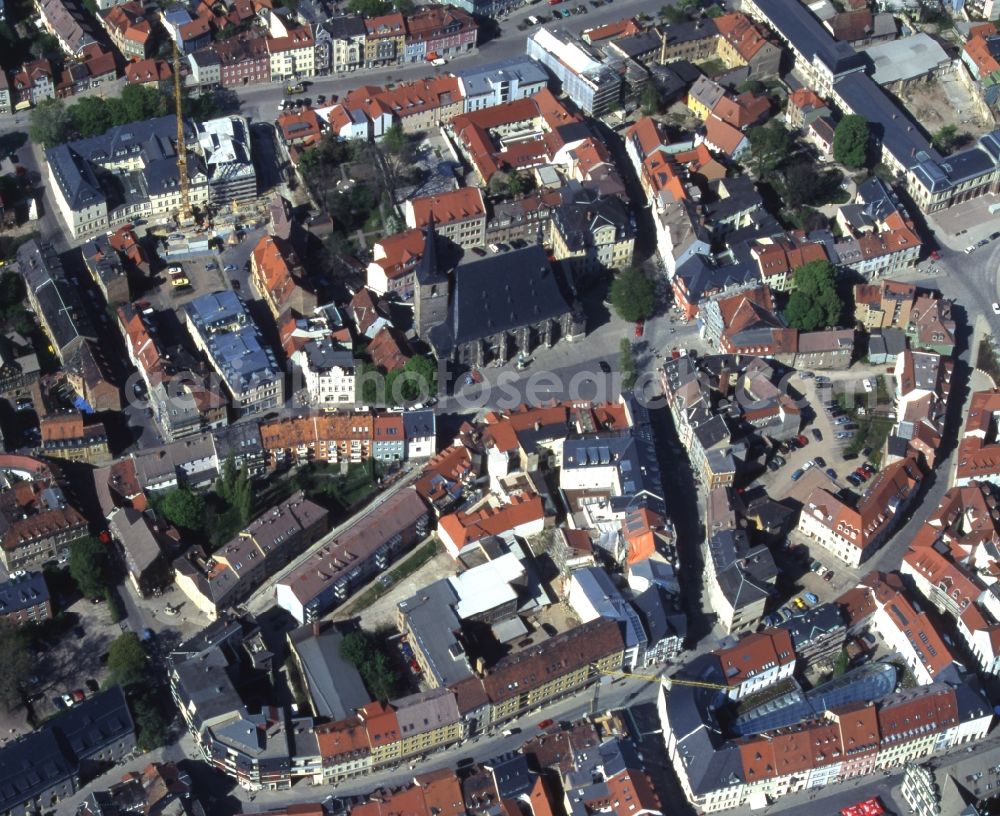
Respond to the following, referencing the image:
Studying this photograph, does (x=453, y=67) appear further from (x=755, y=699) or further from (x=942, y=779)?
(x=942, y=779)

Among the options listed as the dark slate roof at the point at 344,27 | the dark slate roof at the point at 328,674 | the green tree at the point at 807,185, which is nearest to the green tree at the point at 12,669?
the dark slate roof at the point at 328,674

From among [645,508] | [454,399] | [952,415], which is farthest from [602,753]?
[952,415]

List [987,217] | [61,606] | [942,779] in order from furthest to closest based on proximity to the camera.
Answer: [987,217] → [61,606] → [942,779]

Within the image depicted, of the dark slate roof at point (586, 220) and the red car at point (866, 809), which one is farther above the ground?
the dark slate roof at point (586, 220)

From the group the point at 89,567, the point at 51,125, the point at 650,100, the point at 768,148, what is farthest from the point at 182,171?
the point at 768,148

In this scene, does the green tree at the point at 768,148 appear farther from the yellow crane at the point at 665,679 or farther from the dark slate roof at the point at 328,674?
the dark slate roof at the point at 328,674

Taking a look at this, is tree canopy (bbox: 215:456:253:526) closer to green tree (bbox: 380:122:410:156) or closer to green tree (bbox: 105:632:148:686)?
green tree (bbox: 105:632:148:686)
